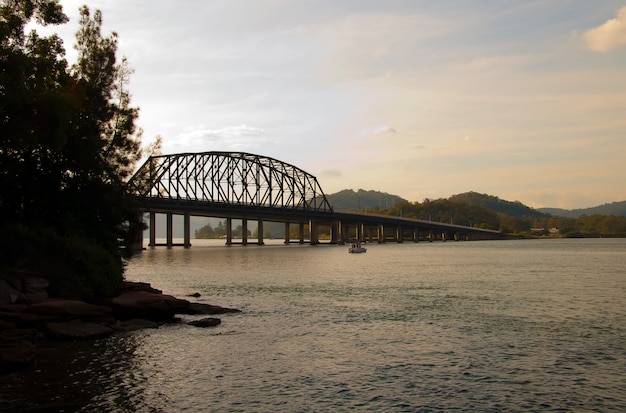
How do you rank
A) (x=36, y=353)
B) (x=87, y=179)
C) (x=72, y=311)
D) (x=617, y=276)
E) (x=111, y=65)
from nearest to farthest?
(x=36, y=353) → (x=72, y=311) → (x=87, y=179) → (x=111, y=65) → (x=617, y=276)

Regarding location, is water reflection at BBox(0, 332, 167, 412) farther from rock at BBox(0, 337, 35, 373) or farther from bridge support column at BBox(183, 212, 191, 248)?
bridge support column at BBox(183, 212, 191, 248)

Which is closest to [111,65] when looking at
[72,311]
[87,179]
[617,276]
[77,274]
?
[87,179]

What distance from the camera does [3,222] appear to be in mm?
38406

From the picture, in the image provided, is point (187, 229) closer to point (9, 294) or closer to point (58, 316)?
point (9, 294)

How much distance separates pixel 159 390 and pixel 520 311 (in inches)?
1136

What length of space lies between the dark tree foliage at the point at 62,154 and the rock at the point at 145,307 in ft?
8.76

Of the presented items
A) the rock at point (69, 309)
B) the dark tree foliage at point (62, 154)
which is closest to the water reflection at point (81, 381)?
the rock at point (69, 309)

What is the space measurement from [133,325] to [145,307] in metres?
2.81

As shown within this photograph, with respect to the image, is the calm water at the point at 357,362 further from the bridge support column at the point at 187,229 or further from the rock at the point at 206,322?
the bridge support column at the point at 187,229

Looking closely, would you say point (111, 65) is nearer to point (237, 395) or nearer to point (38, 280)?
point (38, 280)

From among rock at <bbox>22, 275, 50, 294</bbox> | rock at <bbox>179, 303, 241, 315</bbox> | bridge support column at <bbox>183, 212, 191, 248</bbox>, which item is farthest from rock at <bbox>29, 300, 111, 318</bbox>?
bridge support column at <bbox>183, 212, 191, 248</bbox>

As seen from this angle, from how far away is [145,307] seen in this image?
3600 centimetres

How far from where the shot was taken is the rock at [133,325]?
106 feet

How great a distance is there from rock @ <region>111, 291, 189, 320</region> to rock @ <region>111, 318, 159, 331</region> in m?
1.39
